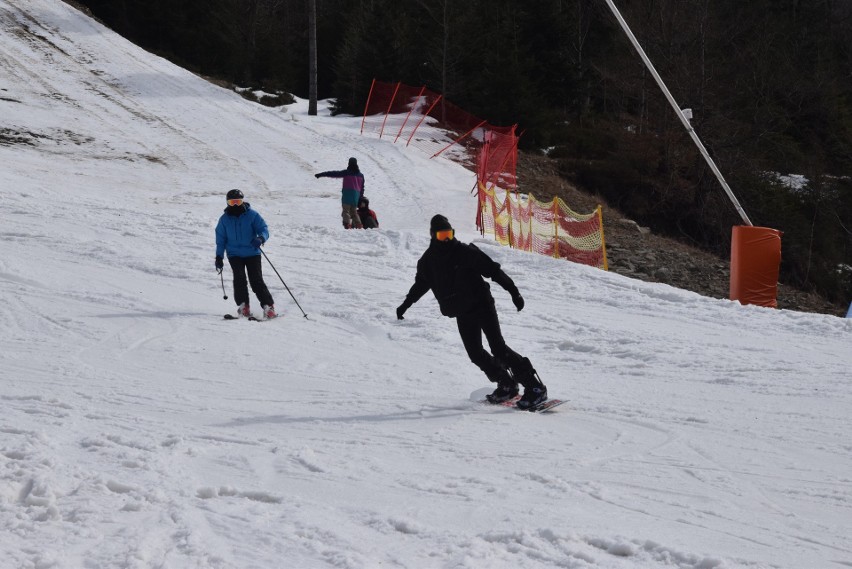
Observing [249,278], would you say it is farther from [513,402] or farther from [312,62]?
[312,62]

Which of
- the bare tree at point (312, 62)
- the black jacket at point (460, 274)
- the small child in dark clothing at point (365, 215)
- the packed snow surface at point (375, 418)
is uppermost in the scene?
the bare tree at point (312, 62)

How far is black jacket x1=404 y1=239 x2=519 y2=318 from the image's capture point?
611cm

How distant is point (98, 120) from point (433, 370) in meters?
19.4

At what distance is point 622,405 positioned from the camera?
6445mm

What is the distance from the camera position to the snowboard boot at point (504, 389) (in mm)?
6453

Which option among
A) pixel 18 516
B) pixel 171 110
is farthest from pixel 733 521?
pixel 171 110

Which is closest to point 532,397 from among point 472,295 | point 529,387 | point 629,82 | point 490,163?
point 529,387

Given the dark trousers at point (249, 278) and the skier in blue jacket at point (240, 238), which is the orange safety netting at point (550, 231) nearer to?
the dark trousers at point (249, 278)

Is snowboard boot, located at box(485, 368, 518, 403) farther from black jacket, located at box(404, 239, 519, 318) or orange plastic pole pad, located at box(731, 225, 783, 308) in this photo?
orange plastic pole pad, located at box(731, 225, 783, 308)

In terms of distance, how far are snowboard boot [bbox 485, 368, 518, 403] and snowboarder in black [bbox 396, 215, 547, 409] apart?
9 cm

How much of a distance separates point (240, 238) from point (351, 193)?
21.4 ft

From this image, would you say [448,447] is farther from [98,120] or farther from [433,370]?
[98,120]

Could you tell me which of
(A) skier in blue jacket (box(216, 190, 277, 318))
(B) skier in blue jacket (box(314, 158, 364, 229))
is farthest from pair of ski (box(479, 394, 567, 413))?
(B) skier in blue jacket (box(314, 158, 364, 229))

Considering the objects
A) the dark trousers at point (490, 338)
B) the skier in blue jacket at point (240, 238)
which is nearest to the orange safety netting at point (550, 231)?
the skier in blue jacket at point (240, 238)
